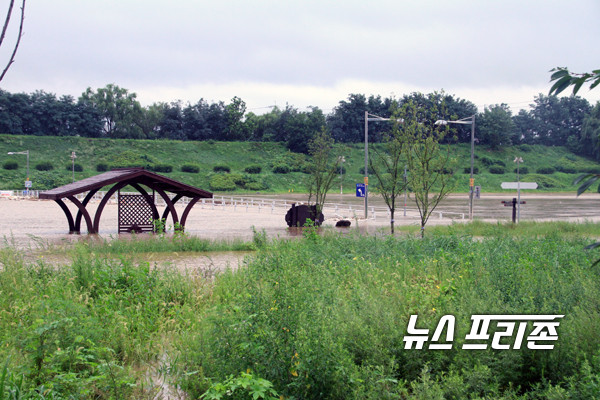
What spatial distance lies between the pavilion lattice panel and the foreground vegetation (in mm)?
14173

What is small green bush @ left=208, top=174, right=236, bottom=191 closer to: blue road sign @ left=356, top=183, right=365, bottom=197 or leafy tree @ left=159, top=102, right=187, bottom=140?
leafy tree @ left=159, top=102, right=187, bottom=140

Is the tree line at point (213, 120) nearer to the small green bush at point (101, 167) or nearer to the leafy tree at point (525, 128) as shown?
the leafy tree at point (525, 128)

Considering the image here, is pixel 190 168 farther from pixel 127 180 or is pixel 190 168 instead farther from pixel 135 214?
pixel 127 180

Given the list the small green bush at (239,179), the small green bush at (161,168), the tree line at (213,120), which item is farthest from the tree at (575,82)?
the tree line at (213,120)

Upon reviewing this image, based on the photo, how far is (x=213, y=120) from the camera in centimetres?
11244

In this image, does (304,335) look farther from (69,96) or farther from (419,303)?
(69,96)

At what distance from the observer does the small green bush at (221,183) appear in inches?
2938

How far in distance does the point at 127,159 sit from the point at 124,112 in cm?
2648

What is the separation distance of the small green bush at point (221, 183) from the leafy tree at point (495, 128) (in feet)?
187

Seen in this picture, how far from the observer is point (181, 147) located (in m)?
97.1

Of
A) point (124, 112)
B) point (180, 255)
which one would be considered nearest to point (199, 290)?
point (180, 255)

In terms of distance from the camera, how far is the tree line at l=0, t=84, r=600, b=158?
4026 inches

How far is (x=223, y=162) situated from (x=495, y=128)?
178ft

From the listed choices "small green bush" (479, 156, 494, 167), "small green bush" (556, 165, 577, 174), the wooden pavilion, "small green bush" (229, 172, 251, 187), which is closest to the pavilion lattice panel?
the wooden pavilion
